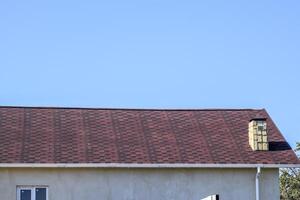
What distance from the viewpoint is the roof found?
72.1ft

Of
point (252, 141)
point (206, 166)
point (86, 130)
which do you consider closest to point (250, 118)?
point (252, 141)

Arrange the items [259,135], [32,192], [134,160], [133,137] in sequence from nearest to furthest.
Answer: [32,192] → [134,160] → [259,135] → [133,137]

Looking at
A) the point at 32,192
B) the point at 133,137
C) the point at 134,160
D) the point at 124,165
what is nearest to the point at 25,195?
the point at 32,192

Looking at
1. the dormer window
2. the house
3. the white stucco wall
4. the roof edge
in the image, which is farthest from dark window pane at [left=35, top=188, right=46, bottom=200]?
the dormer window

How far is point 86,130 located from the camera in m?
23.6

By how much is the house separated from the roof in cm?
3

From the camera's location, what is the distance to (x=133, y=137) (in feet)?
76.6

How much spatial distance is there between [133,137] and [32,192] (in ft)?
12.2

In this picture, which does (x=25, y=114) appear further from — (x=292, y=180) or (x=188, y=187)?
(x=292, y=180)

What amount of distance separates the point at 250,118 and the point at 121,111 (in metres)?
4.37

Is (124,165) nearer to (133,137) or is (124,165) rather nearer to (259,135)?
(133,137)

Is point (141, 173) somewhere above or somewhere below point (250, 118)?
below

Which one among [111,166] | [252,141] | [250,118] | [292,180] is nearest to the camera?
[111,166]

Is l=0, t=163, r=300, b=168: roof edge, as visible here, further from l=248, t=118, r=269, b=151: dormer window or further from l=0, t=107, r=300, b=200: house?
l=248, t=118, r=269, b=151: dormer window
